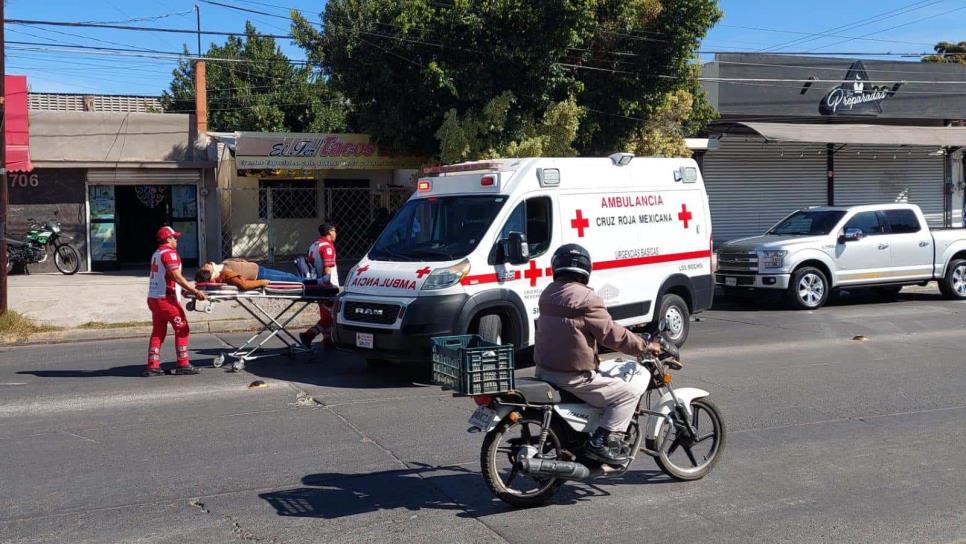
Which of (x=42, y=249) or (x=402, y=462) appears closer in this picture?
(x=402, y=462)

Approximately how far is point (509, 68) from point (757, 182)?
34.9 feet

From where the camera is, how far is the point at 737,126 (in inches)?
964

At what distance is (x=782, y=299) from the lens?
59.3ft

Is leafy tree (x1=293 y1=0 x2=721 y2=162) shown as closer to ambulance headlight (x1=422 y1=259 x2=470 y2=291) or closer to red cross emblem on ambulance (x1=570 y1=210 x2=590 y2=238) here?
red cross emblem on ambulance (x1=570 y1=210 x2=590 y2=238)

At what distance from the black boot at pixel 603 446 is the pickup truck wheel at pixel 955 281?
48.0 ft

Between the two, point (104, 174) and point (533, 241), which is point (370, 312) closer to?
point (533, 241)

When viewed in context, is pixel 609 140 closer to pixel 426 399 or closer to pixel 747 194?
pixel 747 194

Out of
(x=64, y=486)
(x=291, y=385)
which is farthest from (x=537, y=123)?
(x=64, y=486)

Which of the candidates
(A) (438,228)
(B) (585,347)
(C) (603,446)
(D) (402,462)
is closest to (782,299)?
(A) (438,228)

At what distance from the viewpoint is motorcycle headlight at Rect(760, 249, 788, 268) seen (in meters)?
16.7

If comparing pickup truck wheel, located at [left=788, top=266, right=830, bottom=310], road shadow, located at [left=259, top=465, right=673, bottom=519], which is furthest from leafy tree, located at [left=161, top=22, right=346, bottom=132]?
road shadow, located at [left=259, top=465, right=673, bottom=519]

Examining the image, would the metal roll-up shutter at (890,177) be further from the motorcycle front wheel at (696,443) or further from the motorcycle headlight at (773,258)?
the motorcycle front wheel at (696,443)

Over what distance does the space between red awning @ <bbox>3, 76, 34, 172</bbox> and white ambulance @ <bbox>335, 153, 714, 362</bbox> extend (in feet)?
39.9

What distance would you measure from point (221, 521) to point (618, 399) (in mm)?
2550
